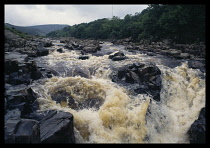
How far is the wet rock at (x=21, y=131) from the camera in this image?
3.55 meters

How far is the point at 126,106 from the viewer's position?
21.0 ft

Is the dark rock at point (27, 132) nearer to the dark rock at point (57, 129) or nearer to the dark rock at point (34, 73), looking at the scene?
the dark rock at point (57, 129)

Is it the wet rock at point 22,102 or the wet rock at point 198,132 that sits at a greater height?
the wet rock at point 22,102

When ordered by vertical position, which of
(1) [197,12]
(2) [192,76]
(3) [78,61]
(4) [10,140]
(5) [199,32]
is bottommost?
(4) [10,140]

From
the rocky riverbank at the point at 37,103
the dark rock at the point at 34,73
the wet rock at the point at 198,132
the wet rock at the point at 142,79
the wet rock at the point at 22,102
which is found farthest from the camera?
the dark rock at the point at 34,73

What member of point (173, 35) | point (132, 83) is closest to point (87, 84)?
point (132, 83)

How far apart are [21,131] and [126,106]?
414 centimetres

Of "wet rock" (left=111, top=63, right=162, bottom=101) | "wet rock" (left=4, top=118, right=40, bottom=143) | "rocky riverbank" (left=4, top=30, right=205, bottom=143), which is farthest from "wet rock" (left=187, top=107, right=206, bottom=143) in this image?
"wet rock" (left=4, top=118, right=40, bottom=143)

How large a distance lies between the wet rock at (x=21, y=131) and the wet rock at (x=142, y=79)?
5066mm

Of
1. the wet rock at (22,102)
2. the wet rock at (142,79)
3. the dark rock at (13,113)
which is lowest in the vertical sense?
the dark rock at (13,113)

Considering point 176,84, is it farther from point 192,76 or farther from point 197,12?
point 197,12

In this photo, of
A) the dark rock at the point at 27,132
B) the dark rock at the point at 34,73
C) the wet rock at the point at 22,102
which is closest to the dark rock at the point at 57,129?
the dark rock at the point at 27,132

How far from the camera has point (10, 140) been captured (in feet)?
11.5
